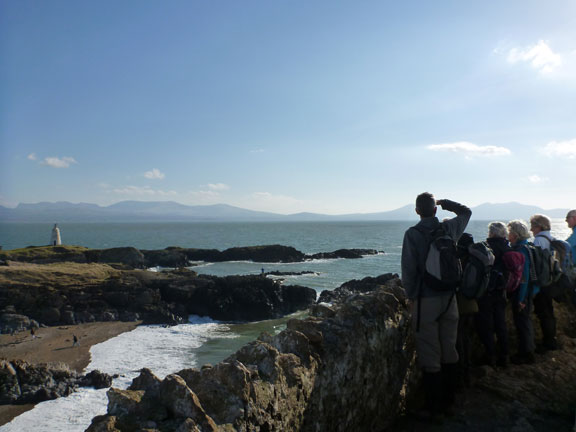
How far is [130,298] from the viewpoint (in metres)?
36.5

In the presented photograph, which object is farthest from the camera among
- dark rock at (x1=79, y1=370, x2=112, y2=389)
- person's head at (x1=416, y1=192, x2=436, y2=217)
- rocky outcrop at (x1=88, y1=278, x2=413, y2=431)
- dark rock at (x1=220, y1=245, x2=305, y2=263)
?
A: dark rock at (x1=220, y1=245, x2=305, y2=263)

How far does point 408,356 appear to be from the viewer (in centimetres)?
488

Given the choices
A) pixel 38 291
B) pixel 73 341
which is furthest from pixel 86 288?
pixel 73 341

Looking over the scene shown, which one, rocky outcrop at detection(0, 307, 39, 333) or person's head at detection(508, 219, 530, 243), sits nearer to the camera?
person's head at detection(508, 219, 530, 243)

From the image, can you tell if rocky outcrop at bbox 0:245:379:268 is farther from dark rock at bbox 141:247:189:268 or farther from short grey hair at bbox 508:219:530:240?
short grey hair at bbox 508:219:530:240

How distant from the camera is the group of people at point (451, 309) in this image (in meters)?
4.25

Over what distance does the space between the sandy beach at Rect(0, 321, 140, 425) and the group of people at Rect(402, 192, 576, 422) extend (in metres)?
22.6

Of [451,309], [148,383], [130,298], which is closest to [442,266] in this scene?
[451,309]

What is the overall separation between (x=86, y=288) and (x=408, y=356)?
3898cm

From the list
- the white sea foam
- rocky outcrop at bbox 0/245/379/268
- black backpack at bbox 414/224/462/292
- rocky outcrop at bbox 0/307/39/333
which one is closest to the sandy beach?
the white sea foam

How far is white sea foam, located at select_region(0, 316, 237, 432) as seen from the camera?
15.9 m

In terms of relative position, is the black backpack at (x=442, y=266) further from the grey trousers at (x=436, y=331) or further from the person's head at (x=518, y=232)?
the person's head at (x=518, y=232)

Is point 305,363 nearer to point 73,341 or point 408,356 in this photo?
A: point 408,356

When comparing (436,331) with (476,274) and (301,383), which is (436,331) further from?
(301,383)
